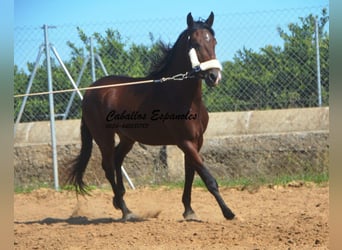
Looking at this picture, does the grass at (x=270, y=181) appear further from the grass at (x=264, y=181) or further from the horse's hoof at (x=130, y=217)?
the horse's hoof at (x=130, y=217)

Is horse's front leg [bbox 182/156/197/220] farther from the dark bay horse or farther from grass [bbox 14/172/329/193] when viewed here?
grass [bbox 14/172/329/193]

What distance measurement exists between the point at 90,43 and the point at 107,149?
8.80 ft

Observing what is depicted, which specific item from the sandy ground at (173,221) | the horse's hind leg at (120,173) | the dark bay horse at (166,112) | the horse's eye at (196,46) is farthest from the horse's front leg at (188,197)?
the horse's eye at (196,46)

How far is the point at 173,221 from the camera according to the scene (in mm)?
6121

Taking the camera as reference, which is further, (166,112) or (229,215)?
(166,112)

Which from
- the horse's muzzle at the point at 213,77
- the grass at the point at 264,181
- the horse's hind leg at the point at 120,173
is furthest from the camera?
the grass at the point at 264,181

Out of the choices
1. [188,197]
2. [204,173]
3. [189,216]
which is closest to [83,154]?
[188,197]

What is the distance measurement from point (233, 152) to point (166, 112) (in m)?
2.76

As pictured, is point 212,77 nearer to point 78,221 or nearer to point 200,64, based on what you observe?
point 200,64

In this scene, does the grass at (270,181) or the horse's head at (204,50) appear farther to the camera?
the grass at (270,181)

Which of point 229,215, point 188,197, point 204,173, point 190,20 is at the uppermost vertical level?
point 190,20

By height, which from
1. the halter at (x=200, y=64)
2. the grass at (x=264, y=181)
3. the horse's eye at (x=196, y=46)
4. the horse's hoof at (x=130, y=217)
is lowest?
the horse's hoof at (x=130, y=217)

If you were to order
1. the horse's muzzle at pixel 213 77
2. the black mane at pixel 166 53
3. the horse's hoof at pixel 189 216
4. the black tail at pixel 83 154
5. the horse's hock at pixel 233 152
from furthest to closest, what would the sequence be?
1. the horse's hock at pixel 233 152
2. the black tail at pixel 83 154
3. the horse's hoof at pixel 189 216
4. the black mane at pixel 166 53
5. the horse's muzzle at pixel 213 77

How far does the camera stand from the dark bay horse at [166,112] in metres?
5.79
